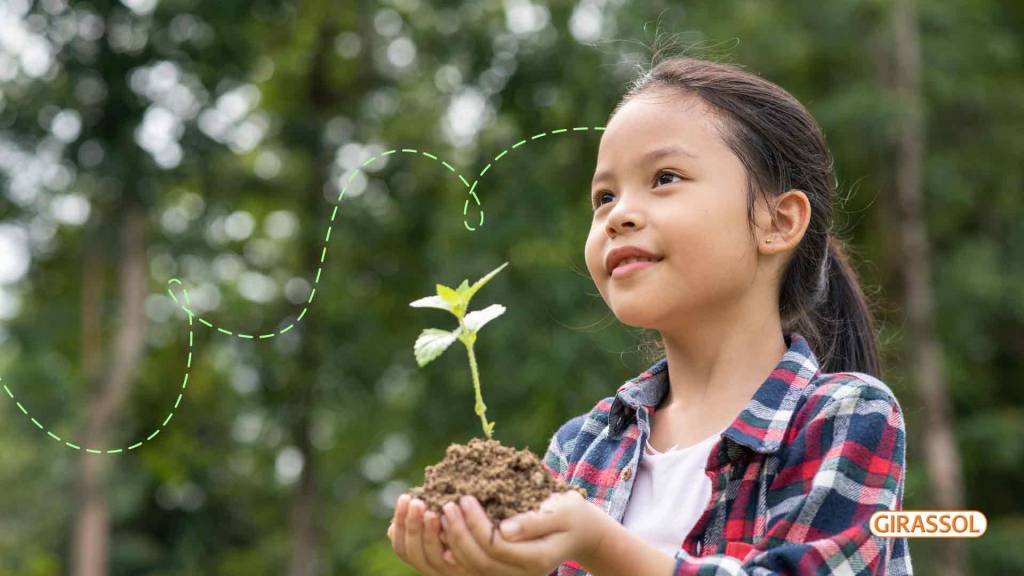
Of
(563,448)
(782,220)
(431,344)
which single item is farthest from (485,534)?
(782,220)

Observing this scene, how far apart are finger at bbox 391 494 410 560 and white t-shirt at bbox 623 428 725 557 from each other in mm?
425

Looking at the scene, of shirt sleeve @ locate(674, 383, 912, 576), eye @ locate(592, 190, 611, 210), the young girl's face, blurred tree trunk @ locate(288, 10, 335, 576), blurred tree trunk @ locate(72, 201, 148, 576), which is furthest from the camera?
blurred tree trunk @ locate(288, 10, 335, 576)

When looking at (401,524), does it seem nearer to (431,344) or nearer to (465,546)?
(465,546)

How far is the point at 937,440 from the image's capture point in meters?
11.2

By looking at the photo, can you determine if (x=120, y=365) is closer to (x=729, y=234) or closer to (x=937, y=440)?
(x=937, y=440)

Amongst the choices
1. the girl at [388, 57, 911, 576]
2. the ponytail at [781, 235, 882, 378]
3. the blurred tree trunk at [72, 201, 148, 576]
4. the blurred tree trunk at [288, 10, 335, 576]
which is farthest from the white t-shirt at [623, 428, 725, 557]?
the blurred tree trunk at [288, 10, 335, 576]

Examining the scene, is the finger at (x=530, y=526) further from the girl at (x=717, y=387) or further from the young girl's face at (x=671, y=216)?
the young girl's face at (x=671, y=216)

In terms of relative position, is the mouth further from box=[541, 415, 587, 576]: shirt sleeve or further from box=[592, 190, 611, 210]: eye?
box=[541, 415, 587, 576]: shirt sleeve

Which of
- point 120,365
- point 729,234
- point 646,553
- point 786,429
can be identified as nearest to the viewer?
point 646,553

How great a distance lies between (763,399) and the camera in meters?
1.95

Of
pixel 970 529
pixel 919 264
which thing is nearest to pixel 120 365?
pixel 919 264

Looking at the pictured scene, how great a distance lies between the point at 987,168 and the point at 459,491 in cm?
1179

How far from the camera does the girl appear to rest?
1.67 m

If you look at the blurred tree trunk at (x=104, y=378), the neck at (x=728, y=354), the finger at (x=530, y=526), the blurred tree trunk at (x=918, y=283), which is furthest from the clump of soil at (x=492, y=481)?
the blurred tree trunk at (x=104, y=378)
